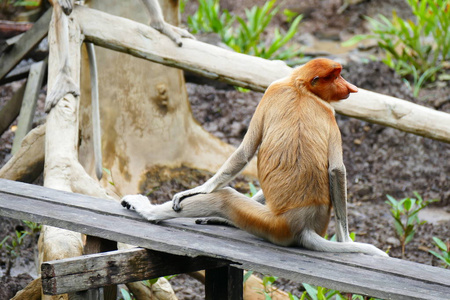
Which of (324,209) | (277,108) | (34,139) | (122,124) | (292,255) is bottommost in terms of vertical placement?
(292,255)

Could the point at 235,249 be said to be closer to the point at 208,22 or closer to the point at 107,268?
the point at 107,268

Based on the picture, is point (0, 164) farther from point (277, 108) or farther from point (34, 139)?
point (277, 108)

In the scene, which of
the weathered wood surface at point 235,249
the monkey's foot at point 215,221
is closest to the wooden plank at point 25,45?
the weathered wood surface at point 235,249

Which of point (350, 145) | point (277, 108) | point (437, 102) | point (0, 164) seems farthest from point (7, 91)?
point (277, 108)

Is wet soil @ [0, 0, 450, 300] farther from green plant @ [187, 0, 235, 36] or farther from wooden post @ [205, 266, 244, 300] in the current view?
wooden post @ [205, 266, 244, 300]

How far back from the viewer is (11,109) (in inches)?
254

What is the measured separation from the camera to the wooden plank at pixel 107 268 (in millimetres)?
2615

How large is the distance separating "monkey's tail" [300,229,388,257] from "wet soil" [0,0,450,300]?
203cm

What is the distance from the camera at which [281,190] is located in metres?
2.93

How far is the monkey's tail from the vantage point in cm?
296

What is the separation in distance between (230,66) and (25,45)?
220 centimetres

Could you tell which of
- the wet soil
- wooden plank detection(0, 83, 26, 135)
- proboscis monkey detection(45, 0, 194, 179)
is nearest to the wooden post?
the wet soil

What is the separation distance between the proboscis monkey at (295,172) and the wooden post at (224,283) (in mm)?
425

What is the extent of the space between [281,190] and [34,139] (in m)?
2.77
